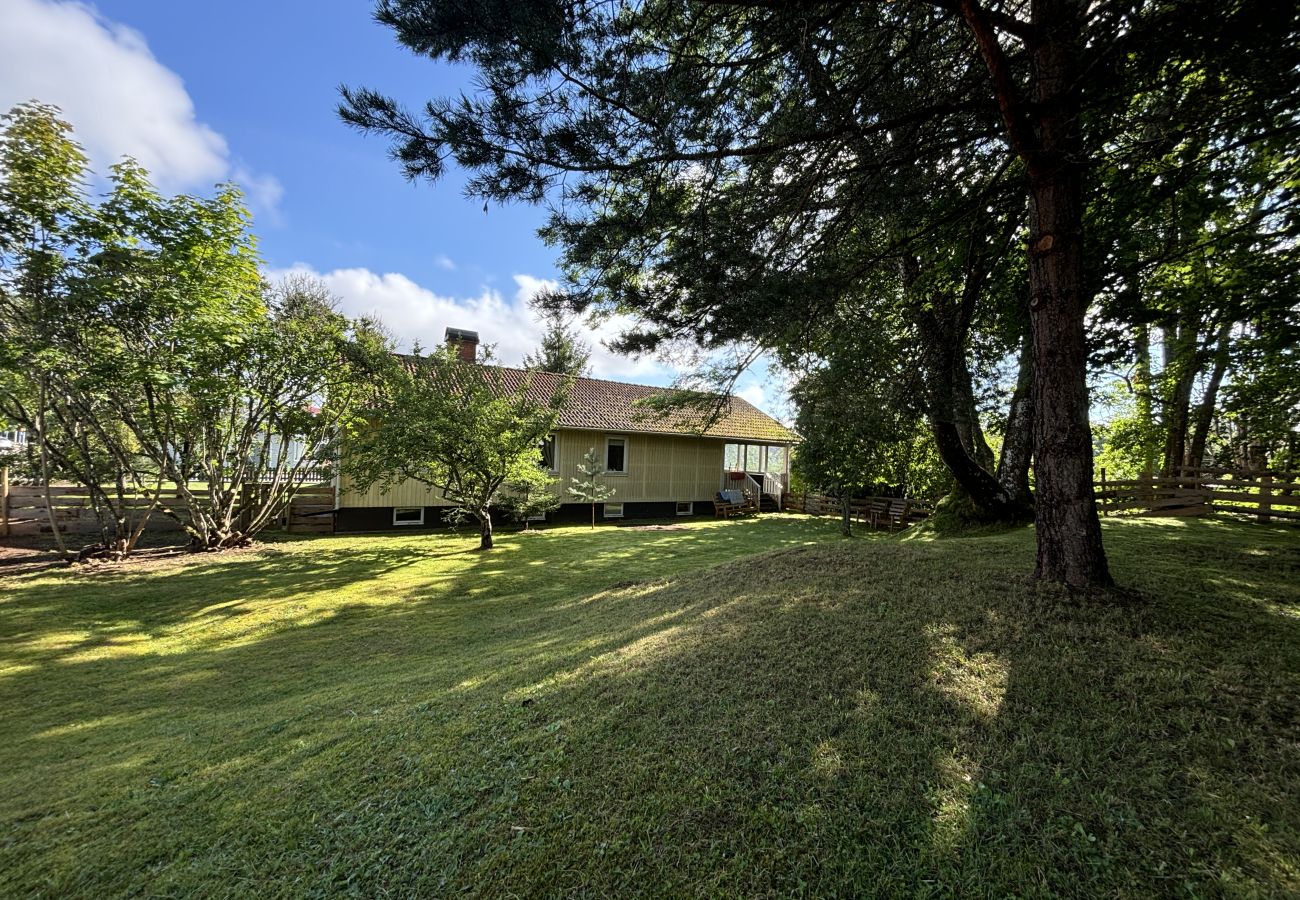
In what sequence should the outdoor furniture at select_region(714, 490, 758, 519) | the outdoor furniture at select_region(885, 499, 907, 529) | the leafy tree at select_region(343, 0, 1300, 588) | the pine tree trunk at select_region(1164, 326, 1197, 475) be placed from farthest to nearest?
the outdoor furniture at select_region(714, 490, 758, 519), the outdoor furniture at select_region(885, 499, 907, 529), the pine tree trunk at select_region(1164, 326, 1197, 475), the leafy tree at select_region(343, 0, 1300, 588)

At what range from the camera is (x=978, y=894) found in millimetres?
1690

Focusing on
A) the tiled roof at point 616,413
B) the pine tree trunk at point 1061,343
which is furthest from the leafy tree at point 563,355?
the pine tree trunk at point 1061,343

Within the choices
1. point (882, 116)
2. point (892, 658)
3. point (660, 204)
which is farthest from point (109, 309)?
point (892, 658)

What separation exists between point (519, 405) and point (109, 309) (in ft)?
22.0

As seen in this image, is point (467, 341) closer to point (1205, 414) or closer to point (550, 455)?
point (550, 455)

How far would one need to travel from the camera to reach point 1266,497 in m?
9.73

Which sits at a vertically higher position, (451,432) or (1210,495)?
(451,432)

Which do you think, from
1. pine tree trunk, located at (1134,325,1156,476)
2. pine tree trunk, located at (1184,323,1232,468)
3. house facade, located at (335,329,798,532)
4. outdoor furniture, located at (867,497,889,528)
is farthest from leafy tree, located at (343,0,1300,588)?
outdoor furniture, located at (867,497,889,528)

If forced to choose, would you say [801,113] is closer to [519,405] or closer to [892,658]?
[892,658]

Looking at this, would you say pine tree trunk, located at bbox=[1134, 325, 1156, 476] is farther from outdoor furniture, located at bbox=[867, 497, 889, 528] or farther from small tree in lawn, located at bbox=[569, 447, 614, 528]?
small tree in lawn, located at bbox=[569, 447, 614, 528]

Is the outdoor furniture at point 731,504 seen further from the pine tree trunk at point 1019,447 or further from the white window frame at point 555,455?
the pine tree trunk at point 1019,447

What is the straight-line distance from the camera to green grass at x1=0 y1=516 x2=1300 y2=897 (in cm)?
186

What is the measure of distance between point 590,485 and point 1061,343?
1274 cm

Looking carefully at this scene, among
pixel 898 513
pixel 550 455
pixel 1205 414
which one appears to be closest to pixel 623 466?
pixel 550 455
